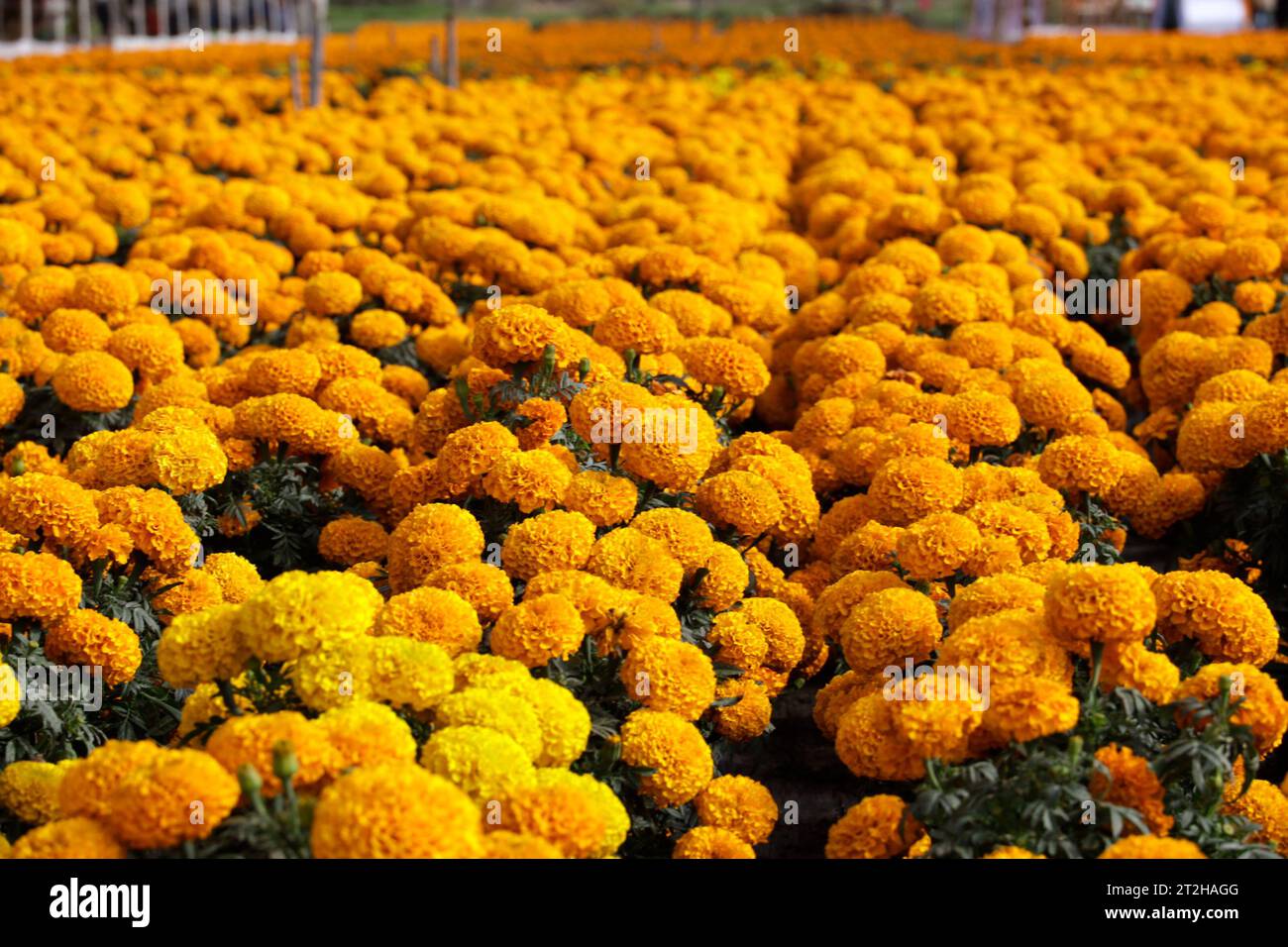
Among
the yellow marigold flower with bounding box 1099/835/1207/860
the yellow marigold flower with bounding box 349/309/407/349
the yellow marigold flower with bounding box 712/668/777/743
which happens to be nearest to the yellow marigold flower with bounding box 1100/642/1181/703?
the yellow marigold flower with bounding box 1099/835/1207/860

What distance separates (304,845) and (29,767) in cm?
103

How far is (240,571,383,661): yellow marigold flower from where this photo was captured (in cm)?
299

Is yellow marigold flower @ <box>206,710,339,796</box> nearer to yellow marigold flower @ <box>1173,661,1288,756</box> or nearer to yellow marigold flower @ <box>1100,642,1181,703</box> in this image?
yellow marigold flower @ <box>1100,642,1181,703</box>

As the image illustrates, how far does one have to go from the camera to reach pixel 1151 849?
264cm

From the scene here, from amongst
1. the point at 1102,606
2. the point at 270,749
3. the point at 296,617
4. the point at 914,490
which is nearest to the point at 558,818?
the point at 270,749

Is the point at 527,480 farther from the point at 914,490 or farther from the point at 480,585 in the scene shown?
the point at 914,490

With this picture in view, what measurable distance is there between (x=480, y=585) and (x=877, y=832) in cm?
108

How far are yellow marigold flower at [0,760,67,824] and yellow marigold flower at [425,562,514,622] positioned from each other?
92 centimetres

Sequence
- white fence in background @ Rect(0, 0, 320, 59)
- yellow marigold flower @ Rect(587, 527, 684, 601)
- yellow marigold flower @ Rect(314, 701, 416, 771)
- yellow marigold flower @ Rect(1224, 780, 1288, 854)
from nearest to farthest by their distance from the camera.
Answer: yellow marigold flower @ Rect(314, 701, 416, 771), yellow marigold flower @ Rect(1224, 780, 1288, 854), yellow marigold flower @ Rect(587, 527, 684, 601), white fence in background @ Rect(0, 0, 320, 59)

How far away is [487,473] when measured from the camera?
410 centimetres

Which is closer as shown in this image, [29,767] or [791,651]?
[29,767]

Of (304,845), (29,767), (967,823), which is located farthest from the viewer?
(29,767)
